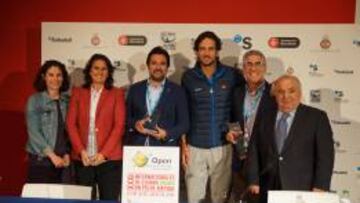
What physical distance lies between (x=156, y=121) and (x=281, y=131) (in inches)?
37.2

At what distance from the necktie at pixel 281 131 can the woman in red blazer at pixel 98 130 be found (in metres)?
1.11

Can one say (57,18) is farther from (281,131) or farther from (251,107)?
(281,131)

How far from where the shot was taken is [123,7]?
413 centimetres

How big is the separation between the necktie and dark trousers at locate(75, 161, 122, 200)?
1194 mm

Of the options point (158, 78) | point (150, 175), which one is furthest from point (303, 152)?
point (158, 78)

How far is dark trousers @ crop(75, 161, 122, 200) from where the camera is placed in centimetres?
344

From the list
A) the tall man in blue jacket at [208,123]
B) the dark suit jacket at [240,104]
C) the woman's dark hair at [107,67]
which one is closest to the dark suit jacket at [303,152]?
the dark suit jacket at [240,104]

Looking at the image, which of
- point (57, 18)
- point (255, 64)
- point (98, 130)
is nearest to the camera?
point (255, 64)

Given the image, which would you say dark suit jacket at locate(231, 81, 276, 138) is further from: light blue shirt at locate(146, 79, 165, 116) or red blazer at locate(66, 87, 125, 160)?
red blazer at locate(66, 87, 125, 160)

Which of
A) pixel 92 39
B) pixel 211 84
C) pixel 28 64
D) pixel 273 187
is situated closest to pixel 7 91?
pixel 28 64

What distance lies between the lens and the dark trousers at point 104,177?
344 centimetres

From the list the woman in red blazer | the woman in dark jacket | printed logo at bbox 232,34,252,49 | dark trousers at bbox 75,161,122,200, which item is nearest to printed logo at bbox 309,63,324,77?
printed logo at bbox 232,34,252,49

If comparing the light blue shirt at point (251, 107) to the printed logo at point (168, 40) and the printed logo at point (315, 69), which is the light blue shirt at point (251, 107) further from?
the printed logo at point (168, 40)

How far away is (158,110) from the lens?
11.3 feet
